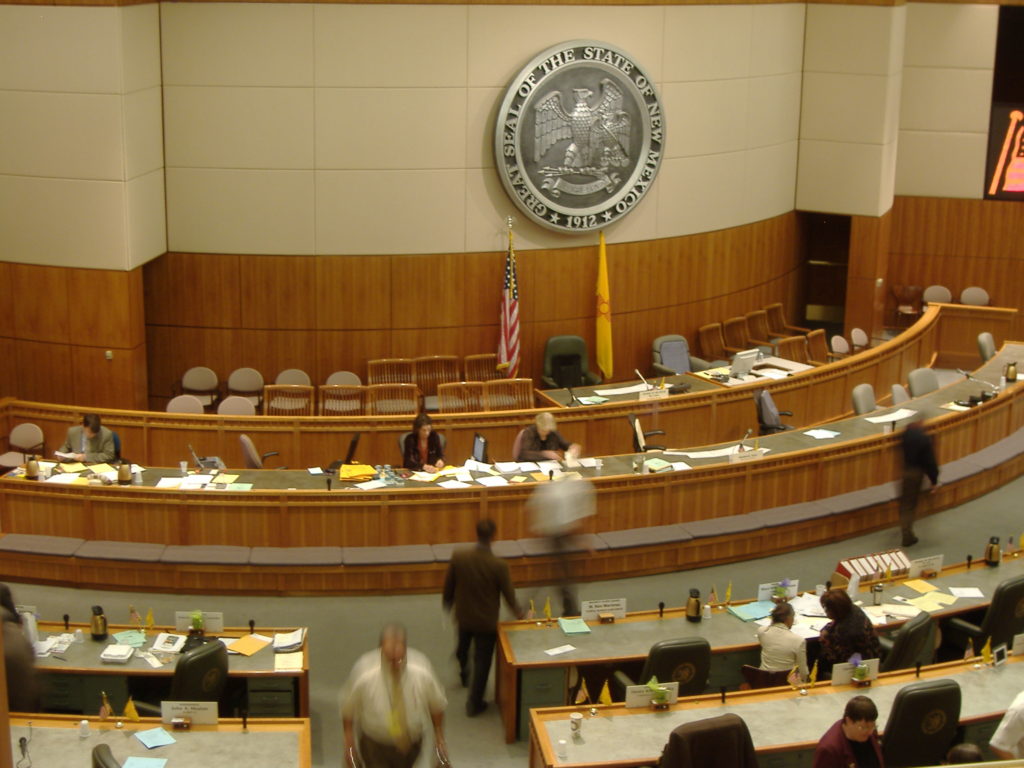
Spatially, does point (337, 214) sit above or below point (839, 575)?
above

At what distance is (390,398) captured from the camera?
13.6m

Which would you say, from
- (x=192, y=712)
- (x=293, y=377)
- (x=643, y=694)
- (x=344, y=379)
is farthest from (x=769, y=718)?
(x=293, y=377)

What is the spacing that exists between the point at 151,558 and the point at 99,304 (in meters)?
4.11

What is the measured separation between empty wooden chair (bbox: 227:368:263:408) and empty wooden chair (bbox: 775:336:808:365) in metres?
5.95

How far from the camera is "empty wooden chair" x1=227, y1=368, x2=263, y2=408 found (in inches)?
554

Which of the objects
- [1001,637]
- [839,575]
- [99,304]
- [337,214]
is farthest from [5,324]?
[1001,637]

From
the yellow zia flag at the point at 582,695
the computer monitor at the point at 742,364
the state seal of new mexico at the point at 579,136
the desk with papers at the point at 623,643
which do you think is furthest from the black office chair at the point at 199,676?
the state seal of new mexico at the point at 579,136

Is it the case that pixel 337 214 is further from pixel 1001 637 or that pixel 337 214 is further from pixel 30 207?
pixel 1001 637

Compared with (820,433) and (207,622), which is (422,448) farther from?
(820,433)

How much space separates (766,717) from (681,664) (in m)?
0.57

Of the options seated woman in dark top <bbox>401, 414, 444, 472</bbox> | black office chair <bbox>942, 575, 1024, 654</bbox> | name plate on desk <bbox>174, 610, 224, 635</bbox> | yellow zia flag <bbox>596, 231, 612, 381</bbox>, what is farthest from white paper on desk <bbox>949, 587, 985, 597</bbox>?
yellow zia flag <bbox>596, 231, 612, 381</bbox>

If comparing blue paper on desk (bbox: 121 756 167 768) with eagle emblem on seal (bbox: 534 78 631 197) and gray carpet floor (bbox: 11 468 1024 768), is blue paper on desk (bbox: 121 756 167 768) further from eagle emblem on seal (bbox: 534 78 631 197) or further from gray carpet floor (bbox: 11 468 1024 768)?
eagle emblem on seal (bbox: 534 78 631 197)

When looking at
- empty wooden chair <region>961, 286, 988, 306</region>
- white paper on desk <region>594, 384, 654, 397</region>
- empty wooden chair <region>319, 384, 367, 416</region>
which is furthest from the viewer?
empty wooden chair <region>961, 286, 988, 306</region>

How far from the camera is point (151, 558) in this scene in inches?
Result: 387
